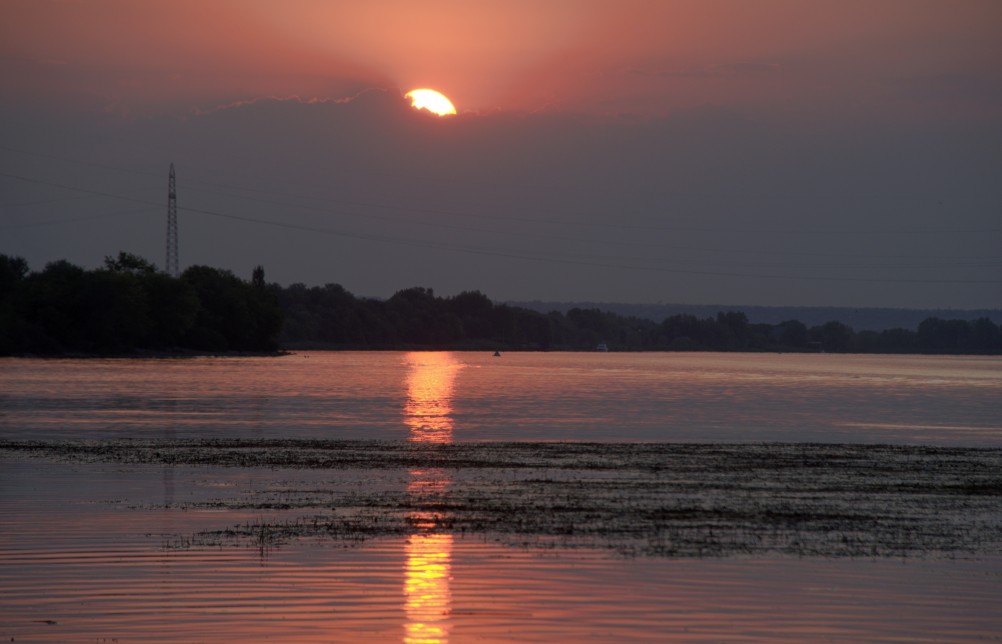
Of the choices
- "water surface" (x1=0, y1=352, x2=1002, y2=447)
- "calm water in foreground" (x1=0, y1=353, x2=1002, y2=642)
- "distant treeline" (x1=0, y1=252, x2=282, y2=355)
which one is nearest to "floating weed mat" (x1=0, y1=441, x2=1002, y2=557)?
"calm water in foreground" (x1=0, y1=353, x2=1002, y2=642)

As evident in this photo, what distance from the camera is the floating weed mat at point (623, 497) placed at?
2131 centimetres

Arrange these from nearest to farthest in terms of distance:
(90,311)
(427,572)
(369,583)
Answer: (369,583) < (427,572) < (90,311)

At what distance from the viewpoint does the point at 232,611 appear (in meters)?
15.7

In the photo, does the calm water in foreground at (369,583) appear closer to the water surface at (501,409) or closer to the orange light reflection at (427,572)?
the orange light reflection at (427,572)

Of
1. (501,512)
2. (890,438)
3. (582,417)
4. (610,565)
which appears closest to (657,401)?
(582,417)

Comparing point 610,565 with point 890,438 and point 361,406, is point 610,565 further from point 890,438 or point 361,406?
point 361,406

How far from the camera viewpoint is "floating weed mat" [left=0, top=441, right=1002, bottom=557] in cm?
2131

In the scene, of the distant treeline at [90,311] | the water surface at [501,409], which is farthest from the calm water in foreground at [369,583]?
the distant treeline at [90,311]

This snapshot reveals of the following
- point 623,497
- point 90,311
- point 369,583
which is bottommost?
point 369,583

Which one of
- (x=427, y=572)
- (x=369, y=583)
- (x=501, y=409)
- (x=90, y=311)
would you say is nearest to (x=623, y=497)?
(x=427, y=572)

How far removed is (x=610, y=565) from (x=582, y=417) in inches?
1613

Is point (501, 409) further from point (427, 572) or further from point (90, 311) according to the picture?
point (90, 311)

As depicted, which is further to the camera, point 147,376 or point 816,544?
point 147,376

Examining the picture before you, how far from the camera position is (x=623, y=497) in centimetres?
2681
